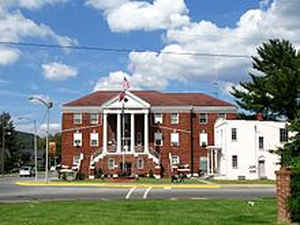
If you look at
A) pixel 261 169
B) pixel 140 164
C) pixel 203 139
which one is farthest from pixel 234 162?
pixel 203 139

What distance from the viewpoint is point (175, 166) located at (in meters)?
74.1

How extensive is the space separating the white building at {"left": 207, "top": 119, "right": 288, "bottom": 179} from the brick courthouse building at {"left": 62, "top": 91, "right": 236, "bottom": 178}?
945 centimetres

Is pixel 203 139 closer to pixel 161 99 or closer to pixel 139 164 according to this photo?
pixel 161 99

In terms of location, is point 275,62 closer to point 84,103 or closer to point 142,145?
point 142,145

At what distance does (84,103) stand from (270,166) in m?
26.4

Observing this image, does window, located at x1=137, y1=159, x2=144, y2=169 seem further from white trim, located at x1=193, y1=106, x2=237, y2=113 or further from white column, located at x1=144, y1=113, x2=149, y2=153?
white trim, located at x1=193, y1=106, x2=237, y2=113

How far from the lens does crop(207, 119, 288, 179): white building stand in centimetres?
6253

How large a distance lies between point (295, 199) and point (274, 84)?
2982cm

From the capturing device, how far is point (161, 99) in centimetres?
7844

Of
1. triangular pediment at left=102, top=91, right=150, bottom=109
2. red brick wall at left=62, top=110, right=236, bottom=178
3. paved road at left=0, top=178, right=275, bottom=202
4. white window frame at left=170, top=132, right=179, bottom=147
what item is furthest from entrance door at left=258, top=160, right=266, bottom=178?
paved road at left=0, top=178, right=275, bottom=202

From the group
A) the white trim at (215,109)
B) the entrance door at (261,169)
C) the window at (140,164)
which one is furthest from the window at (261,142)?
the window at (140,164)

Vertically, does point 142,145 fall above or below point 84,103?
below

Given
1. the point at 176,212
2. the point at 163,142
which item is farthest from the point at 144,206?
the point at 163,142

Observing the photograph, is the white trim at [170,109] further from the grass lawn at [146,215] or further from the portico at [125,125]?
the grass lawn at [146,215]
